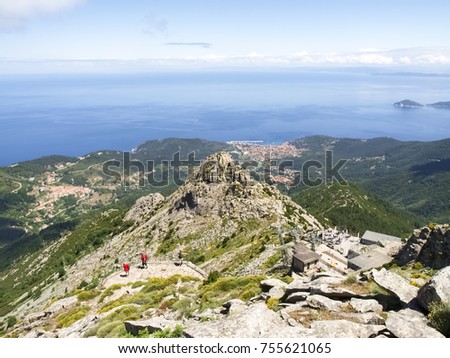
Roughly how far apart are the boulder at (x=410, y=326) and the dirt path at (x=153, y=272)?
2845 centimetres

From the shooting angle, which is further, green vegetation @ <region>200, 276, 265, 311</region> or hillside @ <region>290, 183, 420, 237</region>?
hillside @ <region>290, 183, 420, 237</region>

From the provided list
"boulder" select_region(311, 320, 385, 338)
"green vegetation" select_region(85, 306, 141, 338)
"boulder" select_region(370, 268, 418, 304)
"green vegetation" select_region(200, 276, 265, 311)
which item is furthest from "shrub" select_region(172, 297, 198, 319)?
"boulder" select_region(370, 268, 418, 304)

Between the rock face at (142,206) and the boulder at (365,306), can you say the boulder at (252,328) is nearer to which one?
the boulder at (365,306)

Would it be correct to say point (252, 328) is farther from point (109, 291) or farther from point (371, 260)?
point (371, 260)

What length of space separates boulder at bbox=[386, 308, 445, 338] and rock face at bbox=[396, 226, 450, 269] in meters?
11.4

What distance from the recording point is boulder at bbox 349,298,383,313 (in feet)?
51.3

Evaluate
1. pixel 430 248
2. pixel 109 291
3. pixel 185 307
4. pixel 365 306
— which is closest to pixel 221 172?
pixel 109 291

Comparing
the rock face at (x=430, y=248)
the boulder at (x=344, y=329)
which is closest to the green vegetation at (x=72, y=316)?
the boulder at (x=344, y=329)

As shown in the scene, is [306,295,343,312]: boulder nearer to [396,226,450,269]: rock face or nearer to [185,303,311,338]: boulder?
[185,303,311,338]: boulder

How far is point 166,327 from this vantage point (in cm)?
1602

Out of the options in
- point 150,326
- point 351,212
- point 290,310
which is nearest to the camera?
point 290,310

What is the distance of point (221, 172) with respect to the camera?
3073 inches

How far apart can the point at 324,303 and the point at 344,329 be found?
268 centimetres
